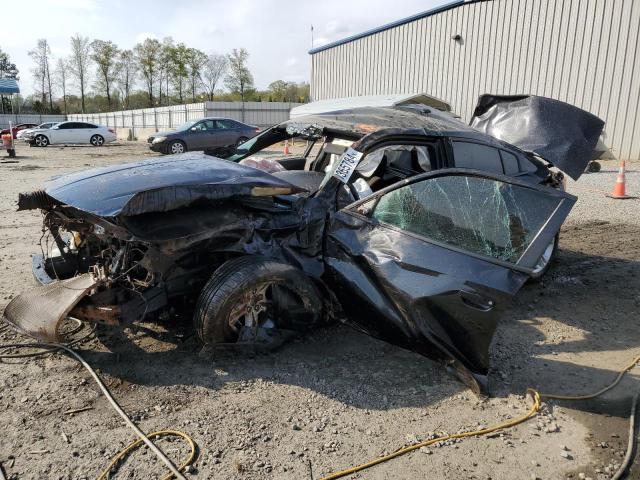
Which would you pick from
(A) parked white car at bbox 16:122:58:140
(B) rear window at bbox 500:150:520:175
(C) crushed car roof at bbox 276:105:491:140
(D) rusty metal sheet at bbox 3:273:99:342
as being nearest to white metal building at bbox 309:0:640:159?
(B) rear window at bbox 500:150:520:175

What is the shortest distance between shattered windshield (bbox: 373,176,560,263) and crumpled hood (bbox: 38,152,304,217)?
0.77 meters

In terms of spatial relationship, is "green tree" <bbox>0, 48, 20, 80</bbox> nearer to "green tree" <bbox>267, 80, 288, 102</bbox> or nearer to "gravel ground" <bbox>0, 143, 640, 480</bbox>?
"green tree" <bbox>267, 80, 288, 102</bbox>

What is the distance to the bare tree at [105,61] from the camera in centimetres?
5450

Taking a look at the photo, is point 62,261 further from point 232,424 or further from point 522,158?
point 522,158

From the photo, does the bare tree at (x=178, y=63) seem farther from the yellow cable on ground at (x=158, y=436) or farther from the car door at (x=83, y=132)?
the yellow cable on ground at (x=158, y=436)

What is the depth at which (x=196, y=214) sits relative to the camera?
10.5 ft

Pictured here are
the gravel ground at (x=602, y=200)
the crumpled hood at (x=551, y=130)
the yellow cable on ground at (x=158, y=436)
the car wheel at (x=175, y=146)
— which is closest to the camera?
the yellow cable on ground at (x=158, y=436)

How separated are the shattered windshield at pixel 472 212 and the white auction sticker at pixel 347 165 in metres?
0.36

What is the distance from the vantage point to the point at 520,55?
18125 mm

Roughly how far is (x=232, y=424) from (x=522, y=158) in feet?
12.8

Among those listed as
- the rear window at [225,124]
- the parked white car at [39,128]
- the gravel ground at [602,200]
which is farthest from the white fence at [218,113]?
the gravel ground at [602,200]

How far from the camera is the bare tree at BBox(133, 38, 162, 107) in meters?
54.9

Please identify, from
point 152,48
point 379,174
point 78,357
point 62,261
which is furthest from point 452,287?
point 152,48

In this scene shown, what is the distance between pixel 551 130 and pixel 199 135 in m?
16.0
